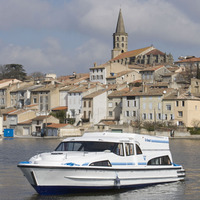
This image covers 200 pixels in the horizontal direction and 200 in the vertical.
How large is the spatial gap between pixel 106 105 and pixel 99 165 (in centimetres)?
6153

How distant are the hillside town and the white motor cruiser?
161 feet

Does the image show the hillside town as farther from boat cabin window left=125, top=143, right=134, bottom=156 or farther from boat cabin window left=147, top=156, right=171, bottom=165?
boat cabin window left=125, top=143, right=134, bottom=156

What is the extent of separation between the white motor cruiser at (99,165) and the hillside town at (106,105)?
1932 inches

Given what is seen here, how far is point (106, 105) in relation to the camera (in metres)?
82.6

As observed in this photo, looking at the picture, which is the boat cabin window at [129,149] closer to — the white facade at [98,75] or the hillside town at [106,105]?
the hillside town at [106,105]

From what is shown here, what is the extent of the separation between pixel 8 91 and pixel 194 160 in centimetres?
7003

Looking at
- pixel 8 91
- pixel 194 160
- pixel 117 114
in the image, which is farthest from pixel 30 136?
pixel 194 160

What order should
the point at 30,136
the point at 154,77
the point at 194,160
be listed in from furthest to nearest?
the point at 154,77 → the point at 30,136 → the point at 194,160

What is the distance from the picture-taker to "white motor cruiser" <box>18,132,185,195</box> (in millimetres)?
20609

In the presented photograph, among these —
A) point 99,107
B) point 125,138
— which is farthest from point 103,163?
point 99,107

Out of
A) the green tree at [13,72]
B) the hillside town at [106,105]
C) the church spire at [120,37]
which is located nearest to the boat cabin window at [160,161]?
the hillside town at [106,105]

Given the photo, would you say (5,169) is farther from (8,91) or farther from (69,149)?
(8,91)

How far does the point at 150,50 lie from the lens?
5679 inches

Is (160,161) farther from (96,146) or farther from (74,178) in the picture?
(74,178)
